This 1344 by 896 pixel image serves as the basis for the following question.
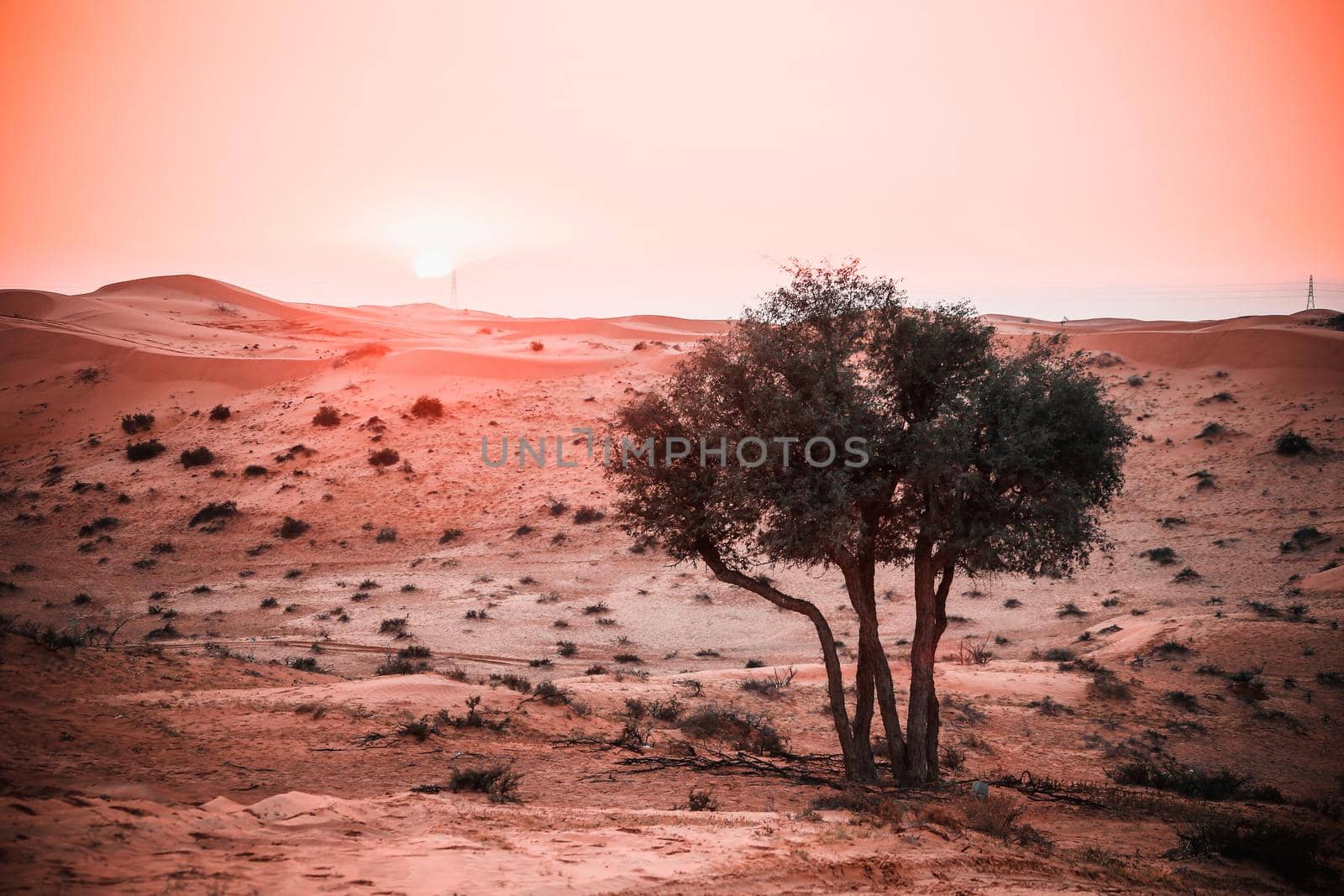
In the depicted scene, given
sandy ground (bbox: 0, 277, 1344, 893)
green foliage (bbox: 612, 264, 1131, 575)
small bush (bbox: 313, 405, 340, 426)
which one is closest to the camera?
sandy ground (bbox: 0, 277, 1344, 893)

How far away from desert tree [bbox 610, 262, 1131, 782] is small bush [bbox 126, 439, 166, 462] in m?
38.0

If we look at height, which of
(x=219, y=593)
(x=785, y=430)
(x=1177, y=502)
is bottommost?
(x=219, y=593)

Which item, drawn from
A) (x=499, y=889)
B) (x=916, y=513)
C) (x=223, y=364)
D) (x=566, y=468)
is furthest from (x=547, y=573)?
(x=223, y=364)

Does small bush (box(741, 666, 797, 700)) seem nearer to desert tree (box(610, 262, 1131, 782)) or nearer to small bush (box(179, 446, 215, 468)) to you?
desert tree (box(610, 262, 1131, 782))

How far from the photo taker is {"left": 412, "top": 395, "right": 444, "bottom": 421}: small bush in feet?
144

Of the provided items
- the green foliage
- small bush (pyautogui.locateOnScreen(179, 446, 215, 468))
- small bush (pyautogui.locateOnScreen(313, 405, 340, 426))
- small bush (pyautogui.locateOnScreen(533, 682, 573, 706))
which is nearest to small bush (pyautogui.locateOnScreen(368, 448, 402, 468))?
small bush (pyautogui.locateOnScreen(313, 405, 340, 426))

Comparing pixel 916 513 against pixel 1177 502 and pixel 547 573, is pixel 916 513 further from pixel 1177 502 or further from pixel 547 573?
pixel 1177 502

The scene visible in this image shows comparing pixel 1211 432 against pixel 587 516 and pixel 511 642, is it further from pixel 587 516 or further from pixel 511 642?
pixel 511 642

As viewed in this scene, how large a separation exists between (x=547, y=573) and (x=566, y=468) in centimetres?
1034

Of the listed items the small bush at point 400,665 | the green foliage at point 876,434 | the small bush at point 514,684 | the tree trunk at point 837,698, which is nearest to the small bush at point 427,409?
the small bush at point 400,665

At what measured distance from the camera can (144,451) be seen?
4047cm

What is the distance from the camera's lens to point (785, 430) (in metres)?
10.7

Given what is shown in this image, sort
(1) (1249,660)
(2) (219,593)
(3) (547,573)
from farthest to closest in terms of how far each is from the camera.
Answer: (3) (547,573)
(2) (219,593)
(1) (1249,660)

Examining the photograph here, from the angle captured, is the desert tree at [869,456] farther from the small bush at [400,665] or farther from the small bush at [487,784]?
the small bush at [400,665]
